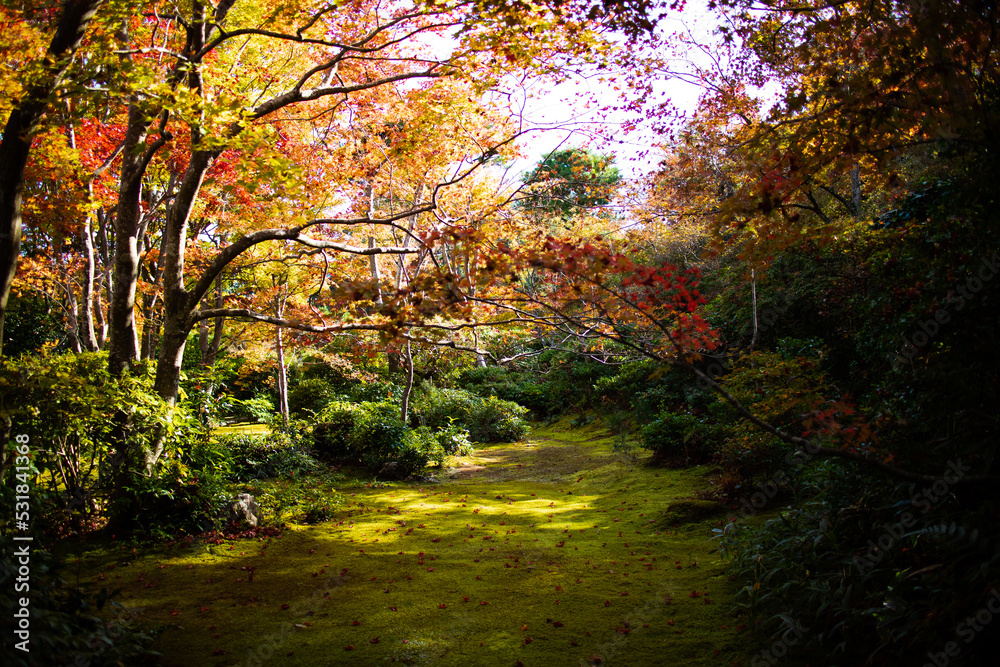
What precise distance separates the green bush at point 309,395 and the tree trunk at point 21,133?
26.7 feet

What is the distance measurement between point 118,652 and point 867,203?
938 centimetres

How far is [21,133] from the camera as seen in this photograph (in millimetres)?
3641

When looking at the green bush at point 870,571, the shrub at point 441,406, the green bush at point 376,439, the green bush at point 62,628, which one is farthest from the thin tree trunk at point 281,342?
the green bush at point 870,571

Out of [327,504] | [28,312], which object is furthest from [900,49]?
[28,312]

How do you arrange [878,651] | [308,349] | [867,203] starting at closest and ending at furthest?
[878,651] → [867,203] → [308,349]

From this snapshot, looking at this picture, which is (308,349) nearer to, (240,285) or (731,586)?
(240,285)

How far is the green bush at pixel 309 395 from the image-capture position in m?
11.8

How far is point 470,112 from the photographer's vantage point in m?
7.08

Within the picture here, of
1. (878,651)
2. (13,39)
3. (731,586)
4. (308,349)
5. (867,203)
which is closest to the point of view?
(878,651)

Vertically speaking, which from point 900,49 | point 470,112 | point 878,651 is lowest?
point 878,651

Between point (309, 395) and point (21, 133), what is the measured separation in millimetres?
8716

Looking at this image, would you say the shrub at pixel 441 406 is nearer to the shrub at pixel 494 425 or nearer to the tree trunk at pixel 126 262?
the shrub at pixel 494 425

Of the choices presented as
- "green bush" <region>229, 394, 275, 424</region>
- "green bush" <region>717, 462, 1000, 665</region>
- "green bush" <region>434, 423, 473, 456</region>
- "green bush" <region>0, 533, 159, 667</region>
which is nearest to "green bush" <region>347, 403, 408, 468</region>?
"green bush" <region>434, 423, 473, 456</region>

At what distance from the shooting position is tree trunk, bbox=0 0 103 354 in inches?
141
